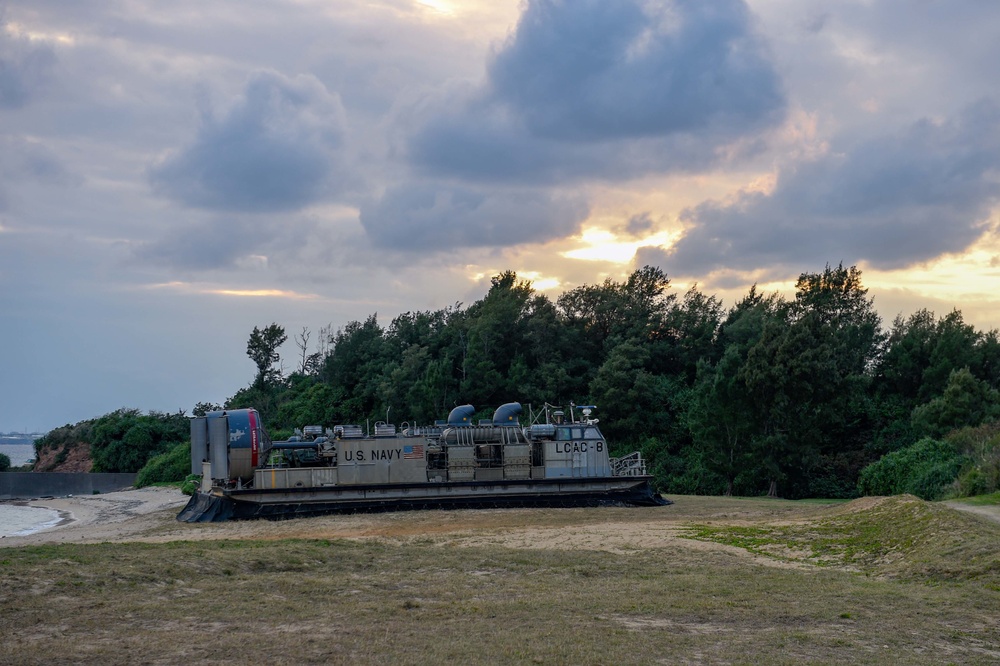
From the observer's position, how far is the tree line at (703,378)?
4544 cm

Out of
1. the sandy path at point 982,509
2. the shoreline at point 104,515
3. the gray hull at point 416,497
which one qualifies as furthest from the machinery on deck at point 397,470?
the sandy path at point 982,509

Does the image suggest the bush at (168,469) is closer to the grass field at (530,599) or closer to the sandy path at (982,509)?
the grass field at (530,599)

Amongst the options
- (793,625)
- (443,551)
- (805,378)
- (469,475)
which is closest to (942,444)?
(805,378)

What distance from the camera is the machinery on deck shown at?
104 ft

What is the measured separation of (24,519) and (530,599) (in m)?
36.5

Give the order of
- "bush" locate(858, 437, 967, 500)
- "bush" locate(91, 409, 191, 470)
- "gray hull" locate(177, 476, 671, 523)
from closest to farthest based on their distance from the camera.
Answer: "gray hull" locate(177, 476, 671, 523) → "bush" locate(858, 437, 967, 500) → "bush" locate(91, 409, 191, 470)

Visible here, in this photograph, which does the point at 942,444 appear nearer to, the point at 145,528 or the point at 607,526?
the point at 607,526

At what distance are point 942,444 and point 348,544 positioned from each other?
28453 mm

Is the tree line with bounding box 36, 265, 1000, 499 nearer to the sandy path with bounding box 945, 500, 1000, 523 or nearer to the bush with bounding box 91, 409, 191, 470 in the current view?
the bush with bounding box 91, 409, 191, 470

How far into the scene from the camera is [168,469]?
193 ft

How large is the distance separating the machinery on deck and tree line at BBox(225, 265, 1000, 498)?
41.5 ft

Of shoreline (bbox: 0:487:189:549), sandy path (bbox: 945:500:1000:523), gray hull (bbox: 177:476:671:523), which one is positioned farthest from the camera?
gray hull (bbox: 177:476:671:523)

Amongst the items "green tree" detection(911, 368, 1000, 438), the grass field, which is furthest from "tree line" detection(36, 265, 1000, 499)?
the grass field

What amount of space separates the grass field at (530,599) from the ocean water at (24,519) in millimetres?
21800
